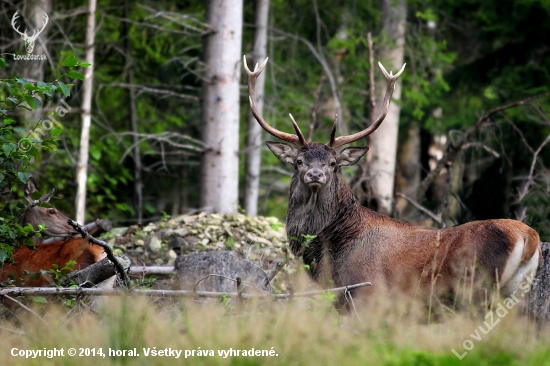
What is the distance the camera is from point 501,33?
48.4 feet

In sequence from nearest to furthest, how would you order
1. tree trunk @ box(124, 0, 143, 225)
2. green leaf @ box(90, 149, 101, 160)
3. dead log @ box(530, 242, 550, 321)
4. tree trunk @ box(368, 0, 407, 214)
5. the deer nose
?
1. dead log @ box(530, 242, 550, 321)
2. the deer nose
3. green leaf @ box(90, 149, 101, 160)
4. tree trunk @ box(368, 0, 407, 214)
5. tree trunk @ box(124, 0, 143, 225)

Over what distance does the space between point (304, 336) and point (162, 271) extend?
3.47 meters

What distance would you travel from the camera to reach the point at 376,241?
282 inches

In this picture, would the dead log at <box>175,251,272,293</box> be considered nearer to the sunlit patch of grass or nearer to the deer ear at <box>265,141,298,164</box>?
the deer ear at <box>265,141,298,164</box>

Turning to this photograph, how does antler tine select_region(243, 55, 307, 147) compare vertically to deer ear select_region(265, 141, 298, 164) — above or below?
above

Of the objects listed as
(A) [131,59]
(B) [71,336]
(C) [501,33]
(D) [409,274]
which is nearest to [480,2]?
(C) [501,33]

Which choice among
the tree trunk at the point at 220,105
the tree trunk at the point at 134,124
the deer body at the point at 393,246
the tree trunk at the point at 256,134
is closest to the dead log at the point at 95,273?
the deer body at the point at 393,246

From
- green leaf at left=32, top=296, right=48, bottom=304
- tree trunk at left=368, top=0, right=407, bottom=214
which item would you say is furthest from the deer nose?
tree trunk at left=368, top=0, right=407, bottom=214

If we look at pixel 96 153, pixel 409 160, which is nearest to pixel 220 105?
pixel 96 153

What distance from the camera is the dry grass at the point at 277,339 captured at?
4723 mm

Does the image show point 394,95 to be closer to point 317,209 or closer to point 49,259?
point 317,209

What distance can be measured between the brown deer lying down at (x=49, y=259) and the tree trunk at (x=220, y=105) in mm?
3997

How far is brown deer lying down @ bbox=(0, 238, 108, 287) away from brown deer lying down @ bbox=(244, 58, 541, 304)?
1.97 metres

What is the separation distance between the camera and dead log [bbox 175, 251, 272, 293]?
292 inches
